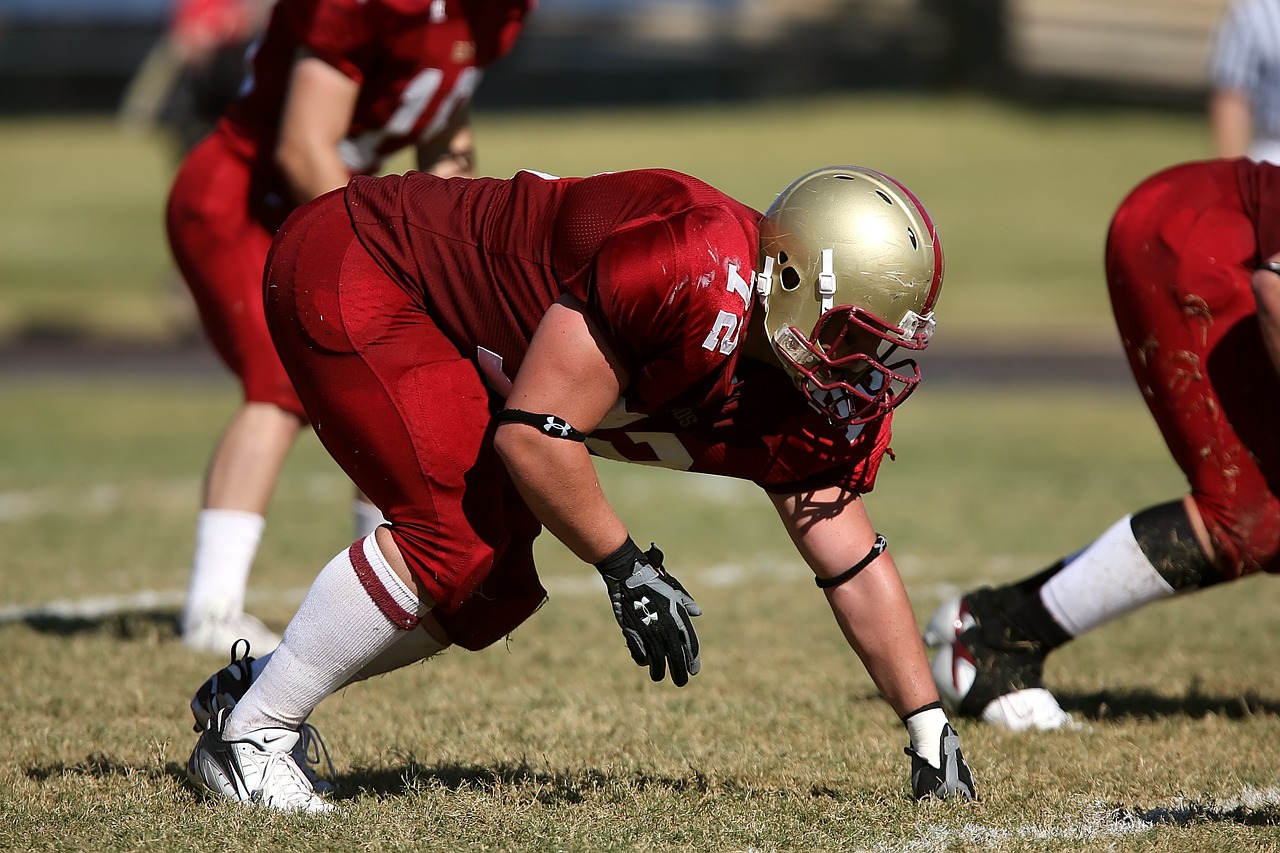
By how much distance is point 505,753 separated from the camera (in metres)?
3.56

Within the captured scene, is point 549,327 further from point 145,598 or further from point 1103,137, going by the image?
point 1103,137

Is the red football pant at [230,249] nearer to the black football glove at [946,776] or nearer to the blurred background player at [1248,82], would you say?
the black football glove at [946,776]

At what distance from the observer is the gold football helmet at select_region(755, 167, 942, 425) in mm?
2857

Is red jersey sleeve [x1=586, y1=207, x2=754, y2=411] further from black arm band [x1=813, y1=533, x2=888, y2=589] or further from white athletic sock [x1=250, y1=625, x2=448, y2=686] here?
white athletic sock [x1=250, y1=625, x2=448, y2=686]

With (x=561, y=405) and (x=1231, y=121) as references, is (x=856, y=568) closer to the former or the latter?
(x=561, y=405)

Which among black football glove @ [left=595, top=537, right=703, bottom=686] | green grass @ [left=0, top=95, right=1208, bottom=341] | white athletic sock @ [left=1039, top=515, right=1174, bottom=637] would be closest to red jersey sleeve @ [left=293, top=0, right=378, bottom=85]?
black football glove @ [left=595, top=537, right=703, bottom=686]

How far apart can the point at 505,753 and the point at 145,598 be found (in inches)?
87.5

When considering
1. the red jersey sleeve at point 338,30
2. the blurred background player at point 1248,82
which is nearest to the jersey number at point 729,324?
the red jersey sleeve at point 338,30

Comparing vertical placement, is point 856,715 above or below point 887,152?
above

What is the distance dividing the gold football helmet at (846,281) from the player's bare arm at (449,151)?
2032 mm

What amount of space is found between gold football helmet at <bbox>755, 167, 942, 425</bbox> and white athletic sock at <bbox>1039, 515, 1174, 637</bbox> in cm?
119

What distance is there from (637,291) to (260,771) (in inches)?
49.5

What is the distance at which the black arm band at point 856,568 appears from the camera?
317cm

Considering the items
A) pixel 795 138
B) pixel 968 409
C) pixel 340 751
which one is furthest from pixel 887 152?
pixel 340 751
